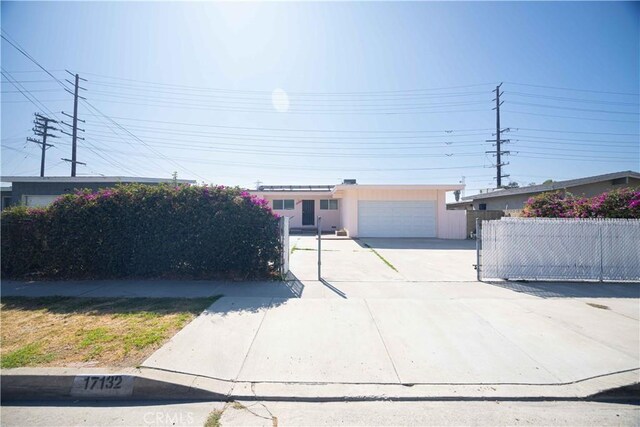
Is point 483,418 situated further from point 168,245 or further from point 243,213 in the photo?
point 168,245

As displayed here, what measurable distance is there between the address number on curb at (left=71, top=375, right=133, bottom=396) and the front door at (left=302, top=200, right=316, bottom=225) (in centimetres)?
2167

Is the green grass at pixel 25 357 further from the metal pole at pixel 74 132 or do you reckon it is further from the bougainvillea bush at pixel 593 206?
the metal pole at pixel 74 132

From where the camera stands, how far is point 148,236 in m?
7.43

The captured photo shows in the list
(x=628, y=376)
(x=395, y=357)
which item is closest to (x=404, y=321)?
(x=395, y=357)

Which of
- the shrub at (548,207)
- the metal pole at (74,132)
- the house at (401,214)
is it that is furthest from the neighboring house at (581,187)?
the metal pole at (74,132)

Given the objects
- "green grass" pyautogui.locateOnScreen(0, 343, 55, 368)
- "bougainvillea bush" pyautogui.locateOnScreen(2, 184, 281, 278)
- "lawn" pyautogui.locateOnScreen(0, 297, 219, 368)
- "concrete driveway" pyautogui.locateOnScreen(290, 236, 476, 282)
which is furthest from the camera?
"concrete driveway" pyautogui.locateOnScreen(290, 236, 476, 282)

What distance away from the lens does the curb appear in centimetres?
304

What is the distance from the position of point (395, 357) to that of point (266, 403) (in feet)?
5.59

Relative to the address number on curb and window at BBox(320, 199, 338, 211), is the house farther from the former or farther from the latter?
the address number on curb

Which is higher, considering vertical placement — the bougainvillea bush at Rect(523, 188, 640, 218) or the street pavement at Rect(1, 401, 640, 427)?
the bougainvillea bush at Rect(523, 188, 640, 218)

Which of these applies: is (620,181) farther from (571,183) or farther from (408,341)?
(408,341)

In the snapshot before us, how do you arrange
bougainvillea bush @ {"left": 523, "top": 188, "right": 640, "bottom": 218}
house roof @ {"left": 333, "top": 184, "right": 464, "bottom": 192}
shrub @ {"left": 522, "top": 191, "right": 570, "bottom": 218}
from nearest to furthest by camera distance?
1. bougainvillea bush @ {"left": 523, "top": 188, "right": 640, "bottom": 218}
2. shrub @ {"left": 522, "top": 191, "right": 570, "bottom": 218}
3. house roof @ {"left": 333, "top": 184, "right": 464, "bottom": 192}

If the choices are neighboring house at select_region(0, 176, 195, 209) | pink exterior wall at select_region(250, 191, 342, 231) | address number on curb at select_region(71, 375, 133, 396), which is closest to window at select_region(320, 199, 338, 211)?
pink exterior wall at select_region(250, 191, 342, 231)

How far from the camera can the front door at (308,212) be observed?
81.5 ft
